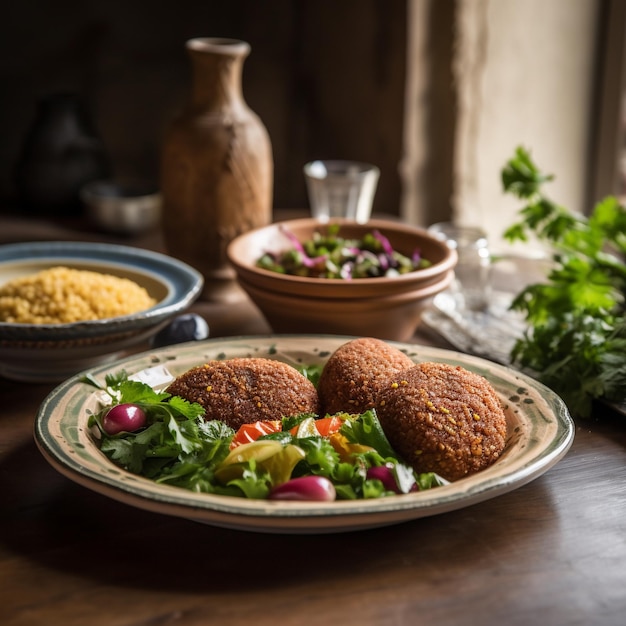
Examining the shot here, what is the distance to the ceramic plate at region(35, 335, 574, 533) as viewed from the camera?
851 millimetres

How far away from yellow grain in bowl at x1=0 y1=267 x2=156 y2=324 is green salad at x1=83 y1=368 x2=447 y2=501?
33 cm

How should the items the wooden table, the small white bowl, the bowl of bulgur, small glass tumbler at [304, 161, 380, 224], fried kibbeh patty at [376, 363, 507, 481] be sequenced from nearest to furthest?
the wooden table
fried kibbeh patty at [376, 363, 507, 481]
the bowl of bulgur
small glass tumbler at [304, 161, 380, 224]
the small white bowl

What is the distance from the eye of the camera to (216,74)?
1.78 metres

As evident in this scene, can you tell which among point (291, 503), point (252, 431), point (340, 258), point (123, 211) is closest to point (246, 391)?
point (252, 431)

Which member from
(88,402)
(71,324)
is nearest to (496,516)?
(88,402)

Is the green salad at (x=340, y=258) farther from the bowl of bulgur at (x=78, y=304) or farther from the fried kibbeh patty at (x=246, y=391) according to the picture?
the fried kibbeh patty at (x=246, y=391)

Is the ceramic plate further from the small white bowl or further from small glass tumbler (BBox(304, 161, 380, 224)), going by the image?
the small white bowl

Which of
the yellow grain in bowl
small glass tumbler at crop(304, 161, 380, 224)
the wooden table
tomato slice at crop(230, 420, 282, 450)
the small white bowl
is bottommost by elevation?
the wooden table

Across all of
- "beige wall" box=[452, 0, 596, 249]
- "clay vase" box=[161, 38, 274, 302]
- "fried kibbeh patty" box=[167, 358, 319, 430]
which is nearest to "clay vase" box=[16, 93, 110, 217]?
"clay vase" box=[161, 38, 274, 302]

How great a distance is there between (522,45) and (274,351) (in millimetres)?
1567

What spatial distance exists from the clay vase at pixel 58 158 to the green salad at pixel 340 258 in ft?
3.54

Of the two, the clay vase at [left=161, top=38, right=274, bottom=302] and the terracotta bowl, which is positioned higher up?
the clay vase at [left=161, top=38, right=274, bottom=302]

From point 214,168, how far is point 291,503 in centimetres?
103

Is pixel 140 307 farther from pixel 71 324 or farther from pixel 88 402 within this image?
pixel 88 402
